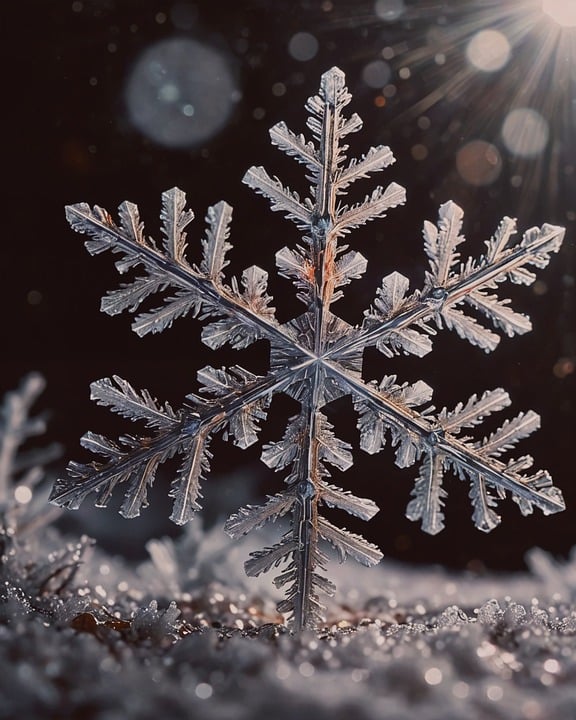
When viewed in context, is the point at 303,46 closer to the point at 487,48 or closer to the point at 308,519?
the point at 487,48

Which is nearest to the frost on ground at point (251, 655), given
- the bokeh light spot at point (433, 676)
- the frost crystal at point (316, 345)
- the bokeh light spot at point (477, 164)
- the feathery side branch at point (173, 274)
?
the bokeh light spot at point (433, 676)

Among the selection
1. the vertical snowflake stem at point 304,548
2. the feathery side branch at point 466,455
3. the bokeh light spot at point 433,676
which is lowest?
the bokeh light spot at point 433,676

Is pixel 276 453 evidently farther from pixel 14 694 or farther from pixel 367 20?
pixel 367 20

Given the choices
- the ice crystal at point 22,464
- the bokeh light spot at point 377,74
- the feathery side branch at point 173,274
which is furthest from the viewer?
the bokeh light spot at point 377,74

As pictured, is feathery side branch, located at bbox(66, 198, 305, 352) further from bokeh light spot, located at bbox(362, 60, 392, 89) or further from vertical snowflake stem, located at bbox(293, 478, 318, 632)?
bokeh light spot, located at bbox(362, 60, 392, 89)

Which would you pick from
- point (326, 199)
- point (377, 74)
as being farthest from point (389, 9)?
point (326, 199)

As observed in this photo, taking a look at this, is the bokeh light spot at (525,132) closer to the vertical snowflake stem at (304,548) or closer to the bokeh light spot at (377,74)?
the bokeh light spot at (377,74)
